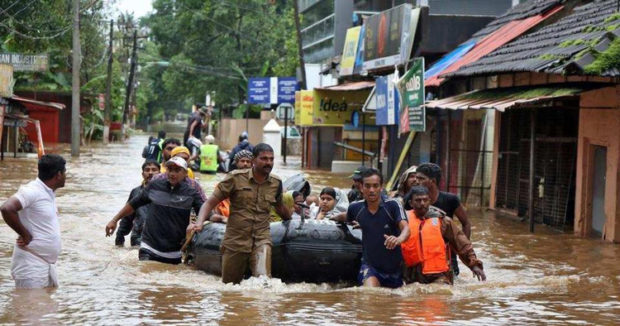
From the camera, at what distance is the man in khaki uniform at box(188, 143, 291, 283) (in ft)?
32.5

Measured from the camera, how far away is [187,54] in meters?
71.1

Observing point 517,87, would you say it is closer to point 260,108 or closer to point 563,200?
point 563,200

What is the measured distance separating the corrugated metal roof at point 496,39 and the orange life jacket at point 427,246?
11.8 m

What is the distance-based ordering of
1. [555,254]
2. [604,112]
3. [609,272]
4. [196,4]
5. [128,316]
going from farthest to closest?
[196,4] < [604,112] < [555,254] < [609,272] < [128,316]

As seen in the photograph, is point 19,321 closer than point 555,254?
Yes

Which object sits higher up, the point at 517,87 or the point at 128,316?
the point at 517,87

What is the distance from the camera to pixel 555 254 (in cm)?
1506

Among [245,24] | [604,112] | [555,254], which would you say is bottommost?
[555,254]

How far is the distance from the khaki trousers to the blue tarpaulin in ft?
48.2


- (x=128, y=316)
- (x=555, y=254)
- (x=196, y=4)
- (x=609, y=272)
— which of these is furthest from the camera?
(x=196, y=4)

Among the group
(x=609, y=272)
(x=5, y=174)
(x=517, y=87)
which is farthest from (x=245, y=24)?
(x=609, y=272)

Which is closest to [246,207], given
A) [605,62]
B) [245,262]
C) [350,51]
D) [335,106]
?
[245,262]

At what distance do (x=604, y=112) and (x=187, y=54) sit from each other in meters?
56.7

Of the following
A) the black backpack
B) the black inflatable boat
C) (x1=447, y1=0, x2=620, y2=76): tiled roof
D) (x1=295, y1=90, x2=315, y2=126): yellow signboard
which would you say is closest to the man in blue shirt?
the black inflatable boat
